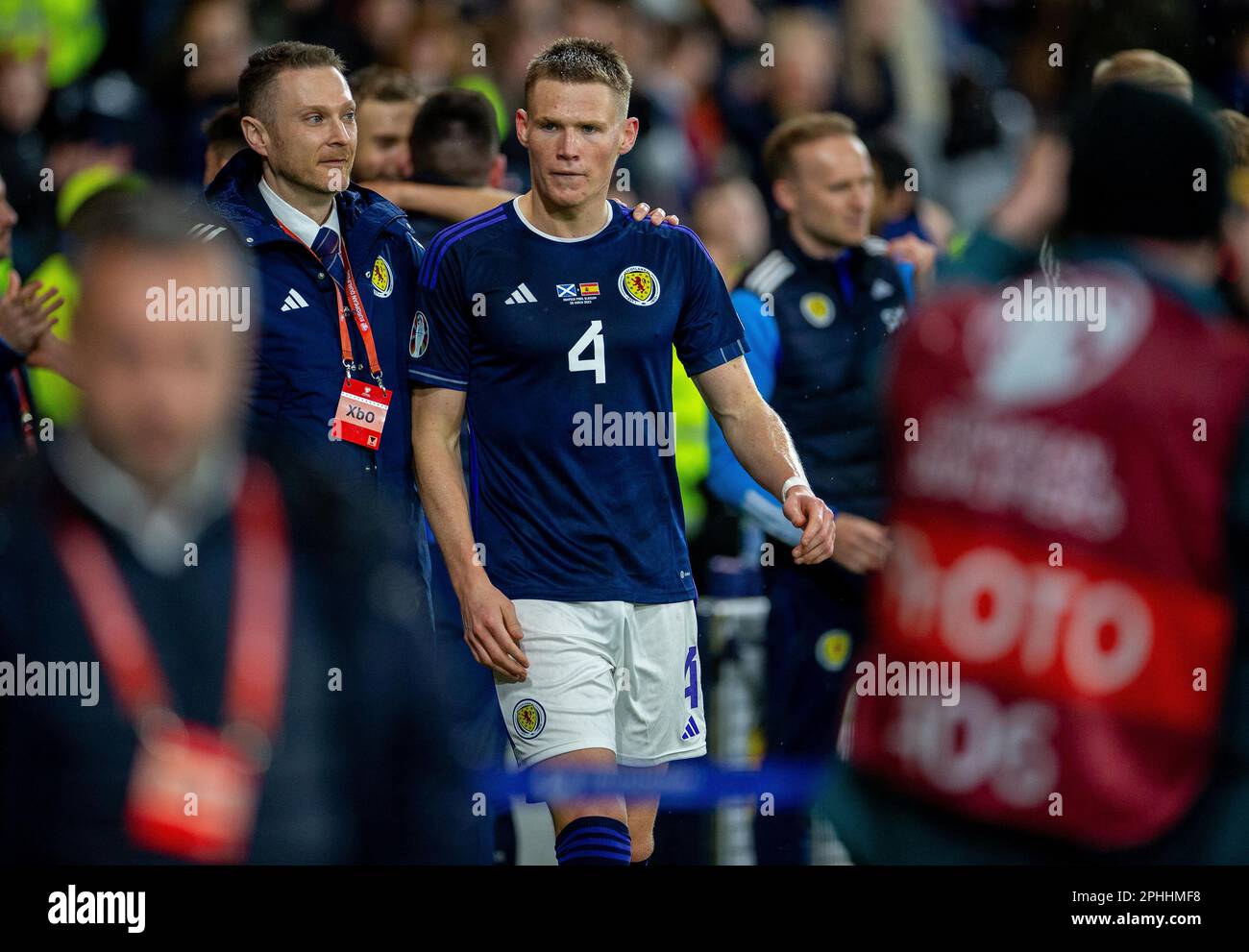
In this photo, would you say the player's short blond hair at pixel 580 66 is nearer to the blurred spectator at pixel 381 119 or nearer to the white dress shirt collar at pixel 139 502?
the blurred spectator at pixel 381 119

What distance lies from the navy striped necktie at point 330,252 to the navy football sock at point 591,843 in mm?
1283

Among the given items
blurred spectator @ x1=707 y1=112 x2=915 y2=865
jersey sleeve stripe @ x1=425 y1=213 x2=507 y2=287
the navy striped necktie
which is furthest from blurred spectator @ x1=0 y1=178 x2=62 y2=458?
blurred spectator @ x1=707 y1=112 x2=915 y2=865

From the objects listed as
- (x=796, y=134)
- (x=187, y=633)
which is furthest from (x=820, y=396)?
(x=187, y=633)

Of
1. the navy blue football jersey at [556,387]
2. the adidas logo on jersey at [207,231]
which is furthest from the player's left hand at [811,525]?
the adidas logo on jersey at [207,231]

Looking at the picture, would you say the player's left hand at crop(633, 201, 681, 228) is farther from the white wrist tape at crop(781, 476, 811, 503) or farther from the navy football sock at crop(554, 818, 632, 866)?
the navy football sock at crop(554, 818, 632, 866)

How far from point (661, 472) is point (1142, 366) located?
155 centimetres

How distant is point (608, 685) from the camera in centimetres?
367

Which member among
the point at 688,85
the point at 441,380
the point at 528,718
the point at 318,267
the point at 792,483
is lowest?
the point at 528,718

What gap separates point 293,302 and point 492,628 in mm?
868

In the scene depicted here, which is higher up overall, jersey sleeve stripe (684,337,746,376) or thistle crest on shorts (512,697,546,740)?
jersey sleeve stripe (684,337,746,376)

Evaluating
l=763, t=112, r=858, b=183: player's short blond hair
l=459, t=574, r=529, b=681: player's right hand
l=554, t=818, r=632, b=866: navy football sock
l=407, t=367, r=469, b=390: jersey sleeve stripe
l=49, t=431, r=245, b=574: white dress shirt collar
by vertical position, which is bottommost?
l=554, t=818, r=632, b=866: navy football sock

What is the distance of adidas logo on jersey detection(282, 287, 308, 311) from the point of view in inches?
149

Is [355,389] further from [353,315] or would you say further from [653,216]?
[653,216]

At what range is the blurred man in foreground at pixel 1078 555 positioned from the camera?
2.39 m
